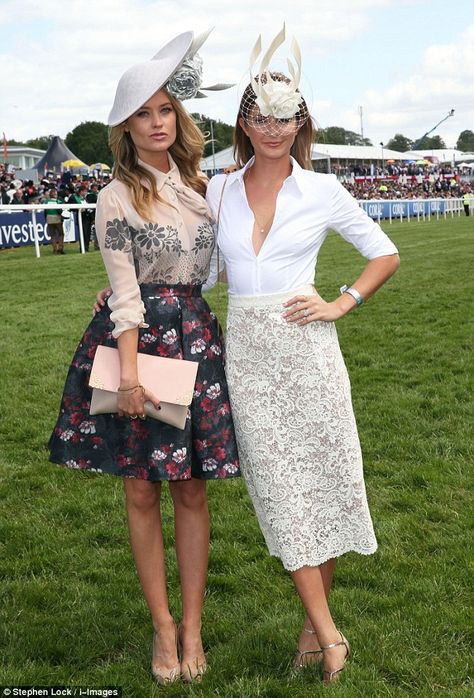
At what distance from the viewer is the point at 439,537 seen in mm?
4332

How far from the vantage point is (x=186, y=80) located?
3.04m

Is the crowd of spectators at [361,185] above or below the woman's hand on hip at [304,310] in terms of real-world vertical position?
above

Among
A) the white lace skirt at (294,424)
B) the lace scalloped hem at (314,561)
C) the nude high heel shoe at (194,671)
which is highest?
the white lace skirt at (294,424)

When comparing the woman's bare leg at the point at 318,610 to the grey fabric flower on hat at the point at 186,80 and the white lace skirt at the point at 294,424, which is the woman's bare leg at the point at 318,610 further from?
the grey fabric flower on hat at the point at 186,80

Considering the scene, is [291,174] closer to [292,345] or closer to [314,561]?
[292,345]

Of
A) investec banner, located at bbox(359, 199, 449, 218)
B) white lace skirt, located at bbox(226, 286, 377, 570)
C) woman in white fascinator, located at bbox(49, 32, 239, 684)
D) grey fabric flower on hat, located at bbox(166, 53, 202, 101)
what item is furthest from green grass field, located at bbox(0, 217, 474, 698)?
investec banner, located at bbox(359, 199, 449, 218)

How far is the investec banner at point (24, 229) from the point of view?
69.3 feet

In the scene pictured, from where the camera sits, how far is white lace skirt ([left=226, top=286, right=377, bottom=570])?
9.80ft

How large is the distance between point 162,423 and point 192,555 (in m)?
0.57

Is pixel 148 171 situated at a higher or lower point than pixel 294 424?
higher

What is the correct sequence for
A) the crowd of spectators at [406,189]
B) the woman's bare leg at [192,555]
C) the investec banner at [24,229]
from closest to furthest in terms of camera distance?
the woman's bare leg at [192,555] → the investec banner at [24,229] → the crowd of spectators at [406,189]

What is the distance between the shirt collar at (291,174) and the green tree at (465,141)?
186 metres

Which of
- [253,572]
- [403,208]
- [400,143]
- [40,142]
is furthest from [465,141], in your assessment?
[253,572]

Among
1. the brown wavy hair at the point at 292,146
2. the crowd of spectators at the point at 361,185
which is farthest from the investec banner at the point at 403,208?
the brown wavy hair at the point at 292,146
